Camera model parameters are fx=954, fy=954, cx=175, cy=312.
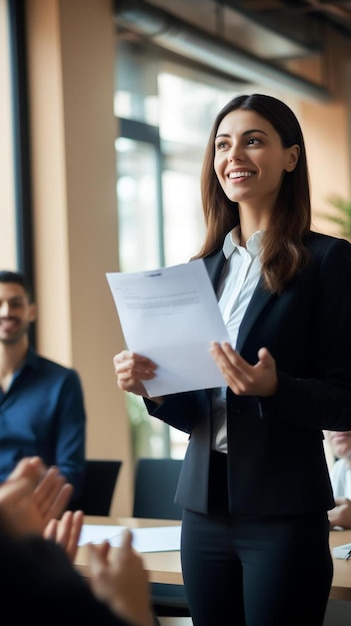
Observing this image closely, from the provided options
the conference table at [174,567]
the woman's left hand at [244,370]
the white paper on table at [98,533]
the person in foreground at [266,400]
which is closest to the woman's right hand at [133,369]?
the person in foreground at [266,400]

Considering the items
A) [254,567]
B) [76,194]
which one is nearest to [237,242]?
[254,567]

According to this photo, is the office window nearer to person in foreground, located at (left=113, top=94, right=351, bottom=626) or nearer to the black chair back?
the black chair back

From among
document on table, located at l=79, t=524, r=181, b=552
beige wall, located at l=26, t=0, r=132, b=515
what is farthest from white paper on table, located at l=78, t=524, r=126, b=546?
beige wall, located at l=26, t=0, r=132, b=515

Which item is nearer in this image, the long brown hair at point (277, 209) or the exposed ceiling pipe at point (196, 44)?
the long brown hair at point (277, 209)

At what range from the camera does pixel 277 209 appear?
213cm

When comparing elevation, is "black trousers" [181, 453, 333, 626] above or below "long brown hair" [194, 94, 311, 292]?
below

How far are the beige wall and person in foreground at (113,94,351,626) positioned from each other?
369cm

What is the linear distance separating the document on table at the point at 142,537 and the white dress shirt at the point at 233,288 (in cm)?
94

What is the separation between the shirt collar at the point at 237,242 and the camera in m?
2.12

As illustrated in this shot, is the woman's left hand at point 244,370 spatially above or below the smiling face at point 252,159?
below

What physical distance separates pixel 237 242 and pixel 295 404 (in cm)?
48

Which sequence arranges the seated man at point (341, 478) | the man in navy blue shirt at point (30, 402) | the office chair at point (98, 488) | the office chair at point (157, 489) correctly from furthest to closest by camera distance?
the man in navy blue shirt at point (30, 402), the office chair at point (98, 488), the office chair at point (157, 489), the seated man at point (341, 478)

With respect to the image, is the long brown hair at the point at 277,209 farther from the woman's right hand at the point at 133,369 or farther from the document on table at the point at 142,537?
the document on table at the point at 142,537

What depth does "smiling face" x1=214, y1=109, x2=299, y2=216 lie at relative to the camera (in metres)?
2.08
